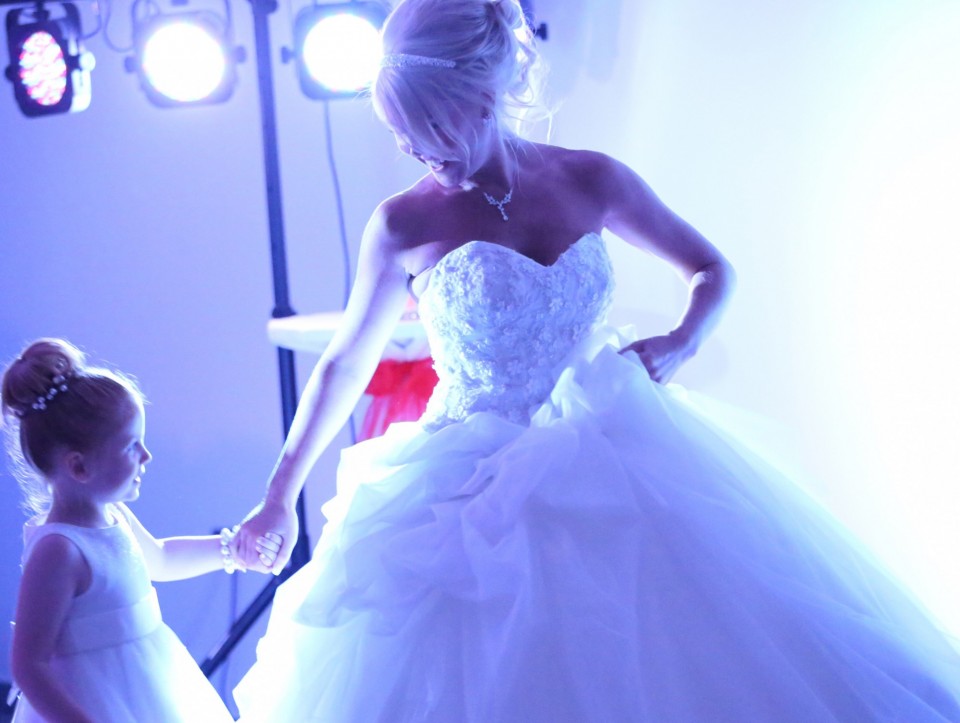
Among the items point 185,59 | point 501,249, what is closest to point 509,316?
point 501,249

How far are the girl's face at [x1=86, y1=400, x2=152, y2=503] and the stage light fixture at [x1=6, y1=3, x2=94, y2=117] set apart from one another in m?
1.24

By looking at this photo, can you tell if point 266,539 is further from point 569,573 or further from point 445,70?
point 445,70

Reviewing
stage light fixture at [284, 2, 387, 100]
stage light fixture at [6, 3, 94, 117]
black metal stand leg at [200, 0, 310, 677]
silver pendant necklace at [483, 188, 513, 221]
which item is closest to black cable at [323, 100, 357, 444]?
black metal stand leg at [200, 0, 310, 677]

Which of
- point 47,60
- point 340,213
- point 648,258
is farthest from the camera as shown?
point 340,213

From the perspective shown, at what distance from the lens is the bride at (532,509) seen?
3.17ft

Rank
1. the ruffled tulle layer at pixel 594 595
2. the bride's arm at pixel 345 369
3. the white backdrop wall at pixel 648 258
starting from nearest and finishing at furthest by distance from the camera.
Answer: the ruffled tulle layer at pixel 594 595, the bride's arm at pixel 345 369, the white backdrop wall at pixel 648 258

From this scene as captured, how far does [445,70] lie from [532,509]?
0.58 m

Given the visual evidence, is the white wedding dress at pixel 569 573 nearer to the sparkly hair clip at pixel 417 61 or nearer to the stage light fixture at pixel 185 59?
the sparkly hair clip at pixel 417 61

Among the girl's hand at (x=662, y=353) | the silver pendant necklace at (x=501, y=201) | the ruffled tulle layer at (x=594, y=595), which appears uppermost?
the silver pendant necklace at (x=501, y=201)

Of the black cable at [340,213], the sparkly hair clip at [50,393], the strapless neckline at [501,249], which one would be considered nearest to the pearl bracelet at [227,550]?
the sparkly hair clip at [50,393]

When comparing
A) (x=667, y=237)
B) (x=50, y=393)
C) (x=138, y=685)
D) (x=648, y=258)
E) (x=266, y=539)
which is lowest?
(x=138, y=685)

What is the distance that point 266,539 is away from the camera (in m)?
1.37

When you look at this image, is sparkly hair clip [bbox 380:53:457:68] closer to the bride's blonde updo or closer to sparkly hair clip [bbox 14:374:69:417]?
the bride's blonde updo

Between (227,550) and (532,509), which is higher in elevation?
(532,509)
